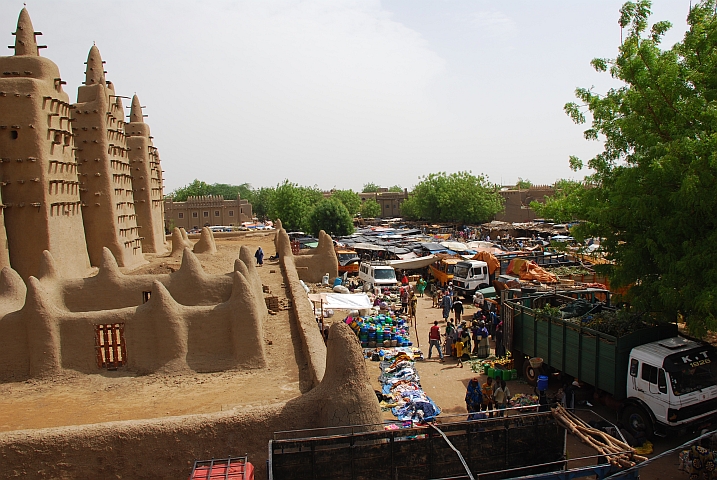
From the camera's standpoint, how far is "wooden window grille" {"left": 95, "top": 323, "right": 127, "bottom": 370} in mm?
13258

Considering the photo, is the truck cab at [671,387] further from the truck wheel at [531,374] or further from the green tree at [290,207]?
the green tree at [290,207]

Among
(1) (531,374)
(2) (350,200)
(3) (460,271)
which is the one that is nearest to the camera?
(1) (531,374)

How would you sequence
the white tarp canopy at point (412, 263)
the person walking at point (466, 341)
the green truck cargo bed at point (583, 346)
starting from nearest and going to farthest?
the green truck cargo bed at point (583, 346)
the person walking at point (466, 341)
the white tarp canopy at point (412, 263)

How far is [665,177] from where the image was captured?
11836 millimetres

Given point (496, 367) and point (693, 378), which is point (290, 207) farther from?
point (693, 378)

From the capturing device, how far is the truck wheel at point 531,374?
14.5 m

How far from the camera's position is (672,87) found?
1213 cm

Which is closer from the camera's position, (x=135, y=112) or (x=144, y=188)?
(x=144, y=188)

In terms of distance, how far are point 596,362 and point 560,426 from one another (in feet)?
10.2

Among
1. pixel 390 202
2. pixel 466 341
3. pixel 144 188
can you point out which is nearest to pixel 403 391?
pixel 466 341

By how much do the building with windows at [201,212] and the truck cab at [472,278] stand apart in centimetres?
4269

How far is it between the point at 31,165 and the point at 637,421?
17480mm

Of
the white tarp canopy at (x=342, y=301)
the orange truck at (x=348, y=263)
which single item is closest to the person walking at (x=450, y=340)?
the white tarp canopy at (x=342, y=301)

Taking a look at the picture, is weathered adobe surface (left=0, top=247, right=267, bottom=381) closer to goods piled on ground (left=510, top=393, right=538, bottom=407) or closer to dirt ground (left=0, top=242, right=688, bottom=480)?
dirt ground (left=0, top=242, right=688, bottom=480)
